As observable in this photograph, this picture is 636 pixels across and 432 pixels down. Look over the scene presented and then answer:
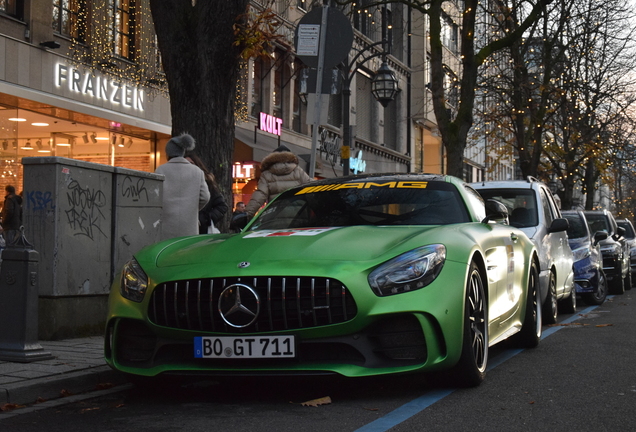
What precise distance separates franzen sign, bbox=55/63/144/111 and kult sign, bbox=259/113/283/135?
5.89m

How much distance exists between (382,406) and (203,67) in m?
6.05

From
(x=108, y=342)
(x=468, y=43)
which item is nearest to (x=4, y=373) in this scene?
(x=108, y=342)

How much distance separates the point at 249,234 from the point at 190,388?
1084mm

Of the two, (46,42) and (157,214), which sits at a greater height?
(46,42)

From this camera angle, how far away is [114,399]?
6.01m

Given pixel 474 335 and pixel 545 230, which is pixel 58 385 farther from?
pixel 545 230

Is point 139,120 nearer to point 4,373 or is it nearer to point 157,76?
point 157,76

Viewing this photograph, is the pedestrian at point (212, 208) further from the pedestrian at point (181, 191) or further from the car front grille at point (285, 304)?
the car front grille at point (285, 304)

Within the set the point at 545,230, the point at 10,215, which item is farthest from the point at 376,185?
the point at 10,215

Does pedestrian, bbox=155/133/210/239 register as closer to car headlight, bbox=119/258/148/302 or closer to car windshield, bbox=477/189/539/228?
car headlight, bbox=119/258/148/302

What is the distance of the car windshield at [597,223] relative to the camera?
22.2 m

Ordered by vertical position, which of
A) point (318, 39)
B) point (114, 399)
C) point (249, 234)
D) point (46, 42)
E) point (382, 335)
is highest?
point (46, 42)

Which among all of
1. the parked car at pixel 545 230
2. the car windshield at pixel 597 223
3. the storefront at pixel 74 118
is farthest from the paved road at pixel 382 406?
the car windshield at pixel 597 223

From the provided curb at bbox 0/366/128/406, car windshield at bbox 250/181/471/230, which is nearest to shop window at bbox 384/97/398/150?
car windshield at bbox 250/181/471/230
